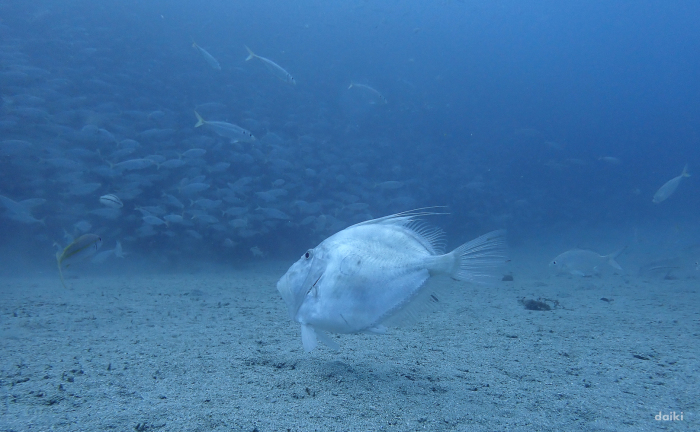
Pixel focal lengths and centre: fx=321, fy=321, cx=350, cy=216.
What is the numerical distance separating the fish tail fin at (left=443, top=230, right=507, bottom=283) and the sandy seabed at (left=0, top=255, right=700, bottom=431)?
147 millimetres

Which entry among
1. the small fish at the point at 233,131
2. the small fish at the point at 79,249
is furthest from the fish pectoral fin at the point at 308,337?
the small fish at the point at 233,131

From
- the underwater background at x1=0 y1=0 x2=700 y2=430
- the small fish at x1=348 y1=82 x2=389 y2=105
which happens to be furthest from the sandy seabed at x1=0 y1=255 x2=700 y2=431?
the small fish at x1=348 y1=82 x2=389 y2=105

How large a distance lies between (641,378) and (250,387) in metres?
2.71

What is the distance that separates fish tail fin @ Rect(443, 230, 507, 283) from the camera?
5.34 ft

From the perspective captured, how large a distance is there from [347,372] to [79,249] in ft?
14.0

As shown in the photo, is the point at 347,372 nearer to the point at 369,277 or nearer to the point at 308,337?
the point at 308,337

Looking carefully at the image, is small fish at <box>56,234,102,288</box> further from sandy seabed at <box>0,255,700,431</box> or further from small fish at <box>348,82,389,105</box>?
small fish at <box>348,82,389,105</box>

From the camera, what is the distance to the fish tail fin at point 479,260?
1.63 meters

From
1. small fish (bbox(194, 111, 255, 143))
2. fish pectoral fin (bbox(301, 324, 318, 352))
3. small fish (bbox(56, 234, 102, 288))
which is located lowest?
fish pectoral fin (bbox(301, 324, 318, 352))

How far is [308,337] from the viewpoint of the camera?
66.0 inches

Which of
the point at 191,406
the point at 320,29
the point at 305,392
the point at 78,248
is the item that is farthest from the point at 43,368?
the point at 320,29

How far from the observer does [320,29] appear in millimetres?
40156

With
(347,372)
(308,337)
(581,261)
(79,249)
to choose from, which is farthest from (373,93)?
(308,337)

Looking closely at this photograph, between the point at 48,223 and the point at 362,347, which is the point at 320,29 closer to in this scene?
the point at 48,223
